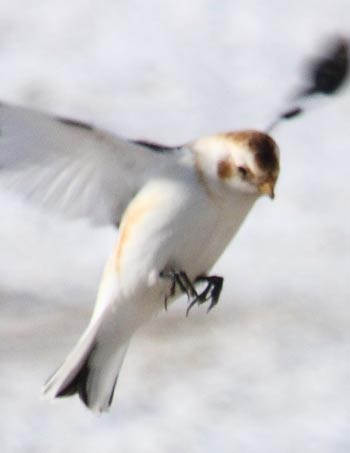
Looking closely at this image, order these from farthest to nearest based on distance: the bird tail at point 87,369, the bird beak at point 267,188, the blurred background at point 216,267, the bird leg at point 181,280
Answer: the blurred background at point 216,267 → the bird tail at point 87,369 → the bird leg at point 181,280 → the bird beak at point 267,188

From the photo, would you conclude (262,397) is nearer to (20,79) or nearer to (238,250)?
(238,250)

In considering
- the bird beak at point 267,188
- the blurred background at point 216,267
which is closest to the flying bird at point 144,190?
the bird beak at point 267,188

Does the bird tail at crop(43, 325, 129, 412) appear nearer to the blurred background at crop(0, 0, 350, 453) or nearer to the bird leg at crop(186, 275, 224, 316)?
the bird leg at crop(186, 275, 224, 316)

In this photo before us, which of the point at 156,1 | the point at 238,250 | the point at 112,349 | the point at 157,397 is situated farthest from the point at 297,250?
the point at 112,349

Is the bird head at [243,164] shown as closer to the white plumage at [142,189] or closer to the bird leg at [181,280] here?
the white plumage at [142,189]

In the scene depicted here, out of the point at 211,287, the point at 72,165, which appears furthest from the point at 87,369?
the point at 72,165

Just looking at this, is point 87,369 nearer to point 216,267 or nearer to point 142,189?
point 142,189
